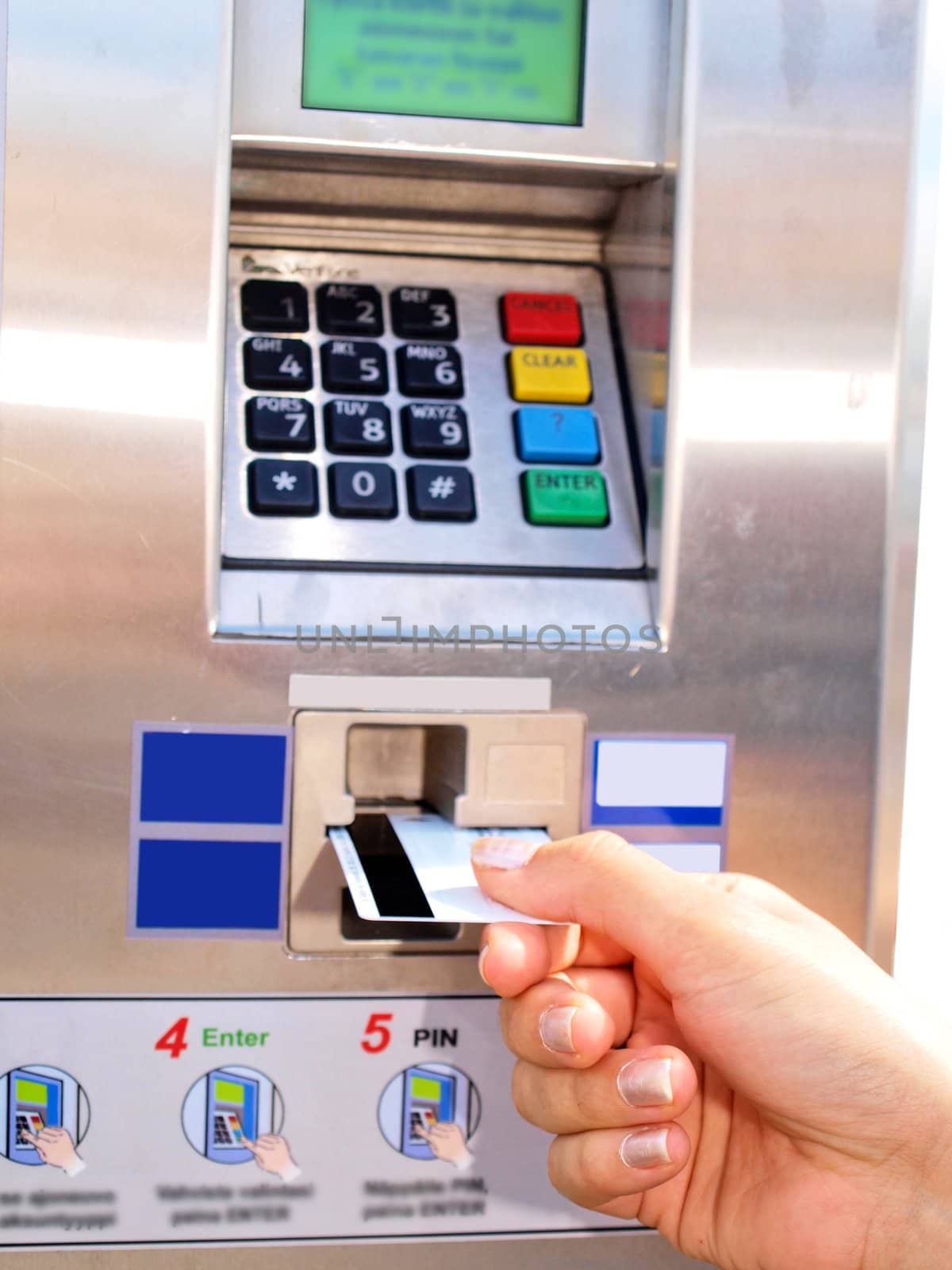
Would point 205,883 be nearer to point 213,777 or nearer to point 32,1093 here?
point 213,777

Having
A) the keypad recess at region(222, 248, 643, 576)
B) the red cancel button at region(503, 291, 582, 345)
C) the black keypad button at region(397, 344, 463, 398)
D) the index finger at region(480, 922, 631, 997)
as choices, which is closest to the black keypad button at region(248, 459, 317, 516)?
the keypad recess at region(222, 248, 643, 576)

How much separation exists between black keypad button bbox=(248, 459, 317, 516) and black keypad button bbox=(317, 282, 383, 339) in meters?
0.14

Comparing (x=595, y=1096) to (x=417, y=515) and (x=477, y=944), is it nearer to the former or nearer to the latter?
(x=477, y=944)

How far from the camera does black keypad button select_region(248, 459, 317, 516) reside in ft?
3.17

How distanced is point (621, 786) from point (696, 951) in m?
0.15

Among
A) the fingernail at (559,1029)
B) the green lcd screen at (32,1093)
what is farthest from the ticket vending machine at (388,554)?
the fingernail at (559,1029)

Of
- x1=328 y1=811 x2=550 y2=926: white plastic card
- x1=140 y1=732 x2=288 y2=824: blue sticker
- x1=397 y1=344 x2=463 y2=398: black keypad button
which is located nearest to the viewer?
x1=328 y1=811 x2=550 y2=926: white plastic card

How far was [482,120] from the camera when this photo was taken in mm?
1013

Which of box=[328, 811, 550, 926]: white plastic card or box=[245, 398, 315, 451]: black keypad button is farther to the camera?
box=[245, 398, 315, 451]: black keypad button

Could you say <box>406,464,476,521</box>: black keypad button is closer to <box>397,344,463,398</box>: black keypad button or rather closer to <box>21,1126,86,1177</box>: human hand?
<box>397,344,463,398</box>: black keypad button

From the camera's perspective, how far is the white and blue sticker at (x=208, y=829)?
3.05 feet

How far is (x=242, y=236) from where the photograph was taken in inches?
42.8

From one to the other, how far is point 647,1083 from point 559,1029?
3.0 inches

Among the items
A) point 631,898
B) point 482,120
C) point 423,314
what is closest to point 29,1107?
point 631,898
